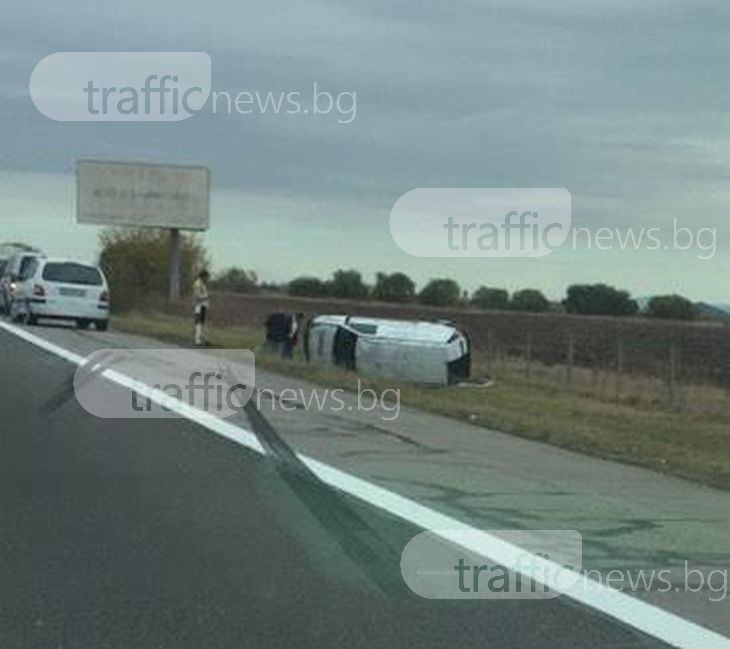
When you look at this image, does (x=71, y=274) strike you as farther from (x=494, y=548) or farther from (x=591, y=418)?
(x=494, y=548)

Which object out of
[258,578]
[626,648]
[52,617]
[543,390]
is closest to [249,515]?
[258,578]

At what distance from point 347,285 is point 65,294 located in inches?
2026

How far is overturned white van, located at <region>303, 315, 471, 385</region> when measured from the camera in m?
26.5

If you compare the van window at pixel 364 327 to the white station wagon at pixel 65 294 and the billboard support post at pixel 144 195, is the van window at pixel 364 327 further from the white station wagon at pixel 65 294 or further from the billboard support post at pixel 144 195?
the billboard support post at pixel 144 195

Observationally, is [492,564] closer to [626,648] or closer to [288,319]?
[626,648]

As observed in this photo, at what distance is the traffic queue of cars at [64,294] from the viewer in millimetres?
34781

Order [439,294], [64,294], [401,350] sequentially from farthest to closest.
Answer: [439,294] → [64,294] → [401,350]

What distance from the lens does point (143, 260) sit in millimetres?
73062

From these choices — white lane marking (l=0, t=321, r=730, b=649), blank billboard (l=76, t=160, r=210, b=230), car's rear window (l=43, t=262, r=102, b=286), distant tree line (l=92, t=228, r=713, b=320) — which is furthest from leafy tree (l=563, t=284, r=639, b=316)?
white lane marking (l=0, t=321, r=730, b=649)

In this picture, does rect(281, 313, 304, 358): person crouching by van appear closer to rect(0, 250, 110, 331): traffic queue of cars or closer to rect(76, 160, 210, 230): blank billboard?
rect(0, 250, 110, 331): traffic queue of cars

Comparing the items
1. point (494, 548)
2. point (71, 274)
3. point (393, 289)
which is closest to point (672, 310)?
point (393, 289)

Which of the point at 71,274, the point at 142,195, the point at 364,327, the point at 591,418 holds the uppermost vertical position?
the point at 142,195

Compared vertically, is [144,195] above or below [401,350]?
above

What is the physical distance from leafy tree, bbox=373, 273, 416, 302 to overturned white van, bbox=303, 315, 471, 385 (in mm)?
53245
